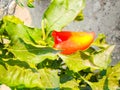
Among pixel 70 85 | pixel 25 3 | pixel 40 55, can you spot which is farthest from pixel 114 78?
pixel 25 3

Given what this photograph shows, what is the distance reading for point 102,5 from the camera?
1743mm

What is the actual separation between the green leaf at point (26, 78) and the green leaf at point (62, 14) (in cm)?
9

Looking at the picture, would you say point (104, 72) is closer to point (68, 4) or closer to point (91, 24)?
point (68, 4)

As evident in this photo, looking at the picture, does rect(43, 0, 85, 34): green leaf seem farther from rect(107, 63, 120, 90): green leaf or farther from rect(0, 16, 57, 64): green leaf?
rect(107, 63, 120, 90): green leaf

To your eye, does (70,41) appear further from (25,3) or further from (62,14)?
(25,3)

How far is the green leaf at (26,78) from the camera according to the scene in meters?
0.56

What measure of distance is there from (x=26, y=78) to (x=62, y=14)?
0.14 metres

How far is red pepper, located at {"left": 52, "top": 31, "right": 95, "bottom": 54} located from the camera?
58 cm

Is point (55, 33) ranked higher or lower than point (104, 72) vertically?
higher

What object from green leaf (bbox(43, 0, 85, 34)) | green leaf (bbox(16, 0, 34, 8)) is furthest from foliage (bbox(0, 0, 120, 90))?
green leaf (bbox(16, 0, 34, 8))

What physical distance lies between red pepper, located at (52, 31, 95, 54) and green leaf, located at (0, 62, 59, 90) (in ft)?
0.17

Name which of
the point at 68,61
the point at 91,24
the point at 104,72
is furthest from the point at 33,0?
the point at 68,61

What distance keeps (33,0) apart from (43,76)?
167 centimetres

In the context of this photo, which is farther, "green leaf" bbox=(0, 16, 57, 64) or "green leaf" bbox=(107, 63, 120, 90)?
"green leaf" bbox=(107, 63, 120, 90)
